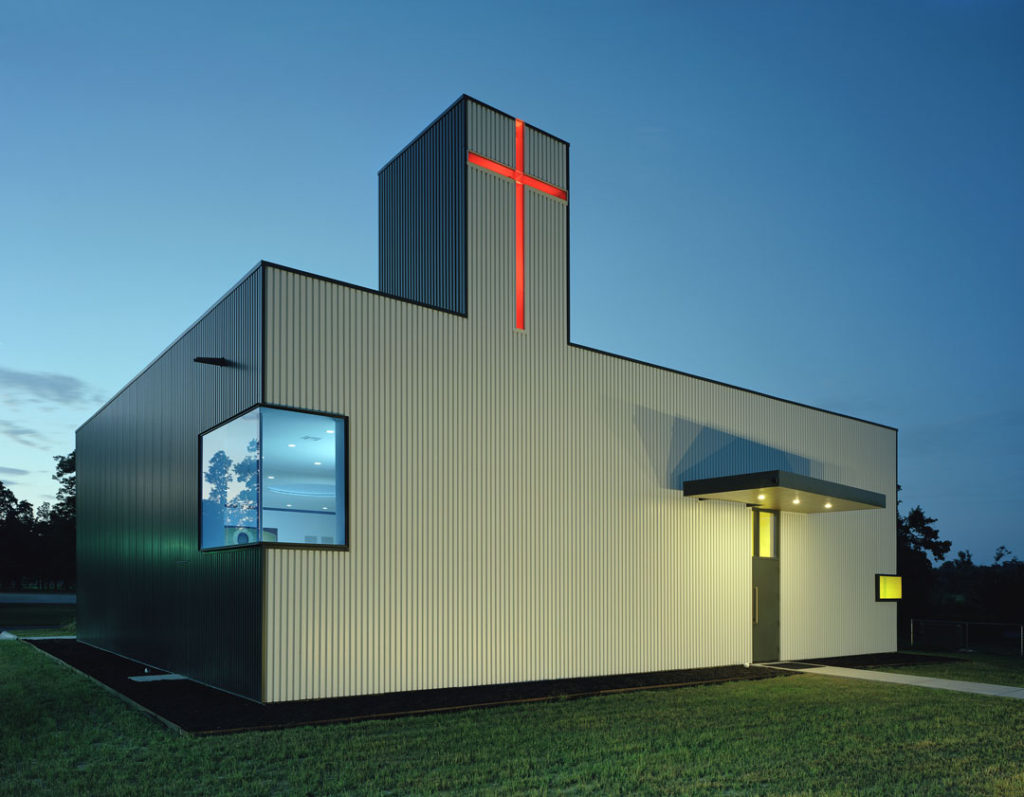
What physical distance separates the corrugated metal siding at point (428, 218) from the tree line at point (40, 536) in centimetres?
4924

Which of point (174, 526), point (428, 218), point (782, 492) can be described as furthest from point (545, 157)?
point (174, 526)

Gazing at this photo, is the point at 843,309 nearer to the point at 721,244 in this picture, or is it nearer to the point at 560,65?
the point at 721,244

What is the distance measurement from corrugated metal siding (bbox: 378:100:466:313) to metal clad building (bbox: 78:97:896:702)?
0.15 feet

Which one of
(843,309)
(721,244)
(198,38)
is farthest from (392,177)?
(843,309)

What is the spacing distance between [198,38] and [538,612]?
468 inches

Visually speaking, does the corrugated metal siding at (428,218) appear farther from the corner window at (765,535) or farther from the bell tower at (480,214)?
the corner window at (765,535)

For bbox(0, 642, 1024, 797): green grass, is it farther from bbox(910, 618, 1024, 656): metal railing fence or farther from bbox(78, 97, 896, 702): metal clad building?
bbox(910, 618, 1024, 656): metal railing fence

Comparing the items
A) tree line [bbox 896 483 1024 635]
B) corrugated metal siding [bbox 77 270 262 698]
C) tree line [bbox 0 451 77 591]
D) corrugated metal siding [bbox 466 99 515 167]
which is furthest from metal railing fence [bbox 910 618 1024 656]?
tree line [bbox 0 451 77 591]

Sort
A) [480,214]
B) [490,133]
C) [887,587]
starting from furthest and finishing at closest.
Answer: [887,587] < [490,133] < [480,214]

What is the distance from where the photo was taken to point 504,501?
12172mm

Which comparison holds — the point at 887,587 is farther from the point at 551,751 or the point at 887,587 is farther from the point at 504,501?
the point at 551,751

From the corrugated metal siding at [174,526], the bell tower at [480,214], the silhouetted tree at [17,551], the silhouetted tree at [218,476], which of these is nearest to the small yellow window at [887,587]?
the bell tower at [480,214]

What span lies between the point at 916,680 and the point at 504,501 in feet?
22.9

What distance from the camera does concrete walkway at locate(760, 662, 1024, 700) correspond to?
11.9m
